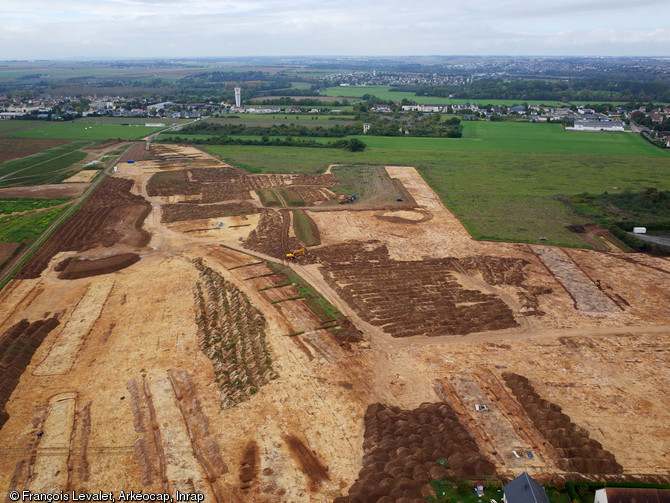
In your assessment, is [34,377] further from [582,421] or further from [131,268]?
[582,421]

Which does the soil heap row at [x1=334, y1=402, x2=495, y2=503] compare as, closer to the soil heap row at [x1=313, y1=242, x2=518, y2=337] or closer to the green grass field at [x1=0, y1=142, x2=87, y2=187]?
the soil heap row at [x1=313, y1=242, x2=518, y2=337]

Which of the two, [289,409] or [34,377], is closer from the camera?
[289,409]

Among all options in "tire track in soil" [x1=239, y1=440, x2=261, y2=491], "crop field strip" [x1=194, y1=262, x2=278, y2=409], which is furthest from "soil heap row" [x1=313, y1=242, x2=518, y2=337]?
"tire track in soil" [x1=239, y1=440, x2=261, y2=491]

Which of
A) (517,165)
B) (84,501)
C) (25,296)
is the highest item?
(517,165)

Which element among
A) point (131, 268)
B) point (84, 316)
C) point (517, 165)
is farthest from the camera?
point (517, 165)

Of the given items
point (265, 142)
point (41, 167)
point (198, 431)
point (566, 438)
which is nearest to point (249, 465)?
point (198, 431)

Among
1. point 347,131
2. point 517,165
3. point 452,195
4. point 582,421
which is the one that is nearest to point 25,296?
point 582,421

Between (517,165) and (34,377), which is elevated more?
(517,165)
